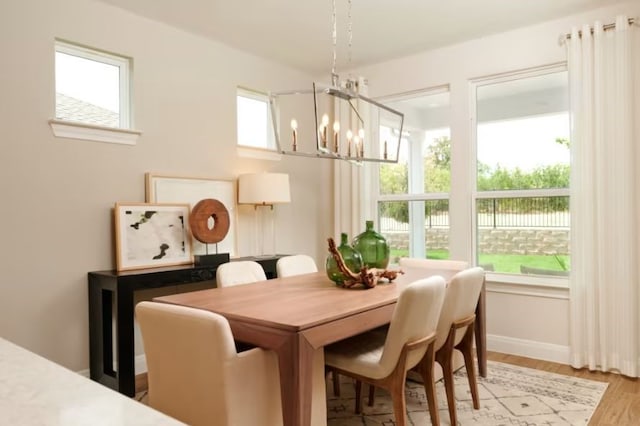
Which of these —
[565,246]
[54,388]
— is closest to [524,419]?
[565,246]

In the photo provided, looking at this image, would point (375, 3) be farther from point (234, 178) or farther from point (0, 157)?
point (0, 157)

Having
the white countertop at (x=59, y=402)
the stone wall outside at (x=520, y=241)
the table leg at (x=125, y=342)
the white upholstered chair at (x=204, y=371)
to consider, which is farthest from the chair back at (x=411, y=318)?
the stone wall outside at (x=520, y=241)

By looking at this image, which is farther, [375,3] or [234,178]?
[234,178]

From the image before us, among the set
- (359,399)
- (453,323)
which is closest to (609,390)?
(453,323)

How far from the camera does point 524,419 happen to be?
2676mm

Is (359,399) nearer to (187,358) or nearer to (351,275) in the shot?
(351,275)

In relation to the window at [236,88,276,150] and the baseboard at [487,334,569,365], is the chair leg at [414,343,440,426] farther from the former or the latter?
the window at [236,88,276,150]

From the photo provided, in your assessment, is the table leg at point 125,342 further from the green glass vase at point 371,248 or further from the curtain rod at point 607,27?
the curtain rod at point 607,27

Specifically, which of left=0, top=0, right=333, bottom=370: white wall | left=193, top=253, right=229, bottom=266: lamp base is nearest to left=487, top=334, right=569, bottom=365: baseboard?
left=193, top=253, right=229, bottom=266: lamp base

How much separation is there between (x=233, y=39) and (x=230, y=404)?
326cm

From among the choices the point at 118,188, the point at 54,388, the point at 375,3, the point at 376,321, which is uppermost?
the point at 375,3

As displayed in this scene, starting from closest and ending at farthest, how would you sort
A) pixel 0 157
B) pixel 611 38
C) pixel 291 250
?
pixel 0 157 < pixel 611 38 < pixel 291 250

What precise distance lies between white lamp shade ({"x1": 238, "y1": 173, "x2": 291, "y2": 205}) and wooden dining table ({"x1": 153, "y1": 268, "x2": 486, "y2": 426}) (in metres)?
1.28

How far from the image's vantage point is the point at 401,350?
83.1 inches
